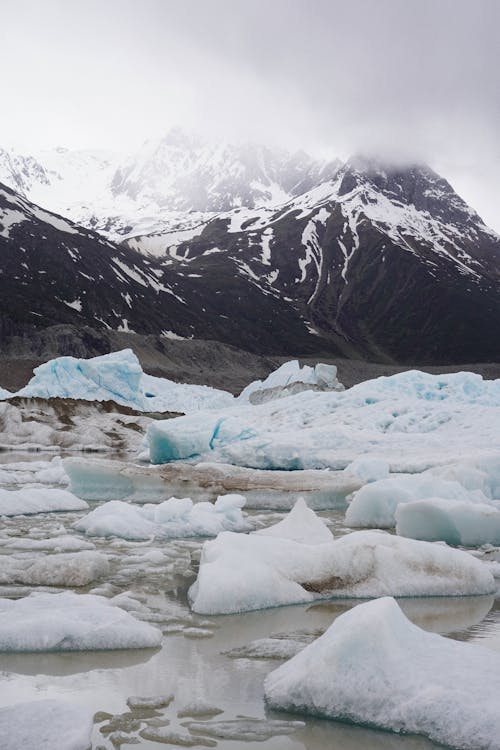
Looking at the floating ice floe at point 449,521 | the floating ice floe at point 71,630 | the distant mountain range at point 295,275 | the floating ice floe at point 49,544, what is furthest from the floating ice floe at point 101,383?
the distant mountain range at point 295,275

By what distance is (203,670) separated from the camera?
394cm

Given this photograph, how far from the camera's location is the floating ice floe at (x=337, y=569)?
5469 mm

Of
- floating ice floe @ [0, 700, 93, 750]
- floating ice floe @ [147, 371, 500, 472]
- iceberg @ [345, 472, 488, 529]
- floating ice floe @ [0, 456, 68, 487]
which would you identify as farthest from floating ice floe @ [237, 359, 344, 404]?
floating ice floe @ [0, 700, 93, 750]

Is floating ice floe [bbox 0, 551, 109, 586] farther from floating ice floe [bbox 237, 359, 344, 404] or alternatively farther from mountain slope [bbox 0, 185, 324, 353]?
mountain slope [bbox 0, 185, 324, 353]

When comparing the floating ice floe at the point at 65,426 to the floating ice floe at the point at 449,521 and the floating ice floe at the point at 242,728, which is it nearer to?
the floating ice floe at the point at 449,521

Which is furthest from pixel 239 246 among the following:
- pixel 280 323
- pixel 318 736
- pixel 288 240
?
pixel 318 736

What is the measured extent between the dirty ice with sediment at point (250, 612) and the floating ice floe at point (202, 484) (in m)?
0.03

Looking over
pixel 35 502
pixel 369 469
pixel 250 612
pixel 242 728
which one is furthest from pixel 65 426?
pixel 242 728

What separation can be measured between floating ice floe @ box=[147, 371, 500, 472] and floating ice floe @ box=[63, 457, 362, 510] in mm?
3337

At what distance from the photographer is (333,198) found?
169 m

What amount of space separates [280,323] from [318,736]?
367 feet

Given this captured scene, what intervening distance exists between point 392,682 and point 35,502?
8183mm

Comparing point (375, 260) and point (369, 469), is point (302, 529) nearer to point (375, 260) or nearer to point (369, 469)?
point (369, 469)

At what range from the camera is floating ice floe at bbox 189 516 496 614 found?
547 cm
